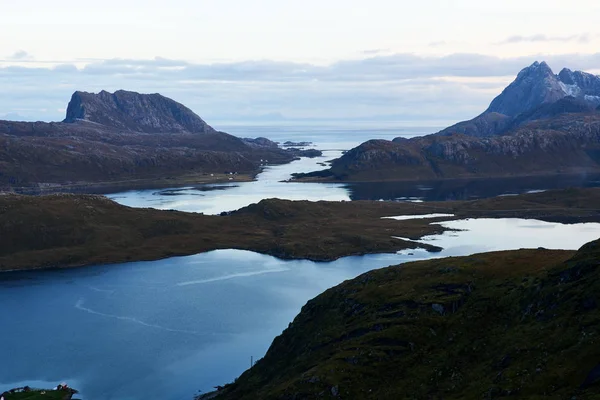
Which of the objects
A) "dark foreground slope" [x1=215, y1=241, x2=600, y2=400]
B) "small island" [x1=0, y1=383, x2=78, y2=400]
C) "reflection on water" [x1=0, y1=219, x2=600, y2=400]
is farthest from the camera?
"reflection on water" [x1=0, y1=219, x2=600, y2=400]

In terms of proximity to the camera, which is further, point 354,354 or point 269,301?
point 269,301

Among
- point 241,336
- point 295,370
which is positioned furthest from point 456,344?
point 241,336

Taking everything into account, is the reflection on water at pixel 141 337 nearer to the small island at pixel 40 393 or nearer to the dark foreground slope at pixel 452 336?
the small island at pixel 40 393

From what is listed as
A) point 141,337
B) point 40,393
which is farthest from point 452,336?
point 141,337

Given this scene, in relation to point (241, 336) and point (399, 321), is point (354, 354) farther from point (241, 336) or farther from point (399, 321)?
point (241, 336)

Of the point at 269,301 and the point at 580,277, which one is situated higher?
the point at 580,277

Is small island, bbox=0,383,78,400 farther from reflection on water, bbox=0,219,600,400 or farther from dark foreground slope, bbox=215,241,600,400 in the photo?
dark foreground slope, bbox=215,241,600,400

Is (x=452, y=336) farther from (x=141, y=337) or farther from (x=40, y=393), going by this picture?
(x=141, y=337)

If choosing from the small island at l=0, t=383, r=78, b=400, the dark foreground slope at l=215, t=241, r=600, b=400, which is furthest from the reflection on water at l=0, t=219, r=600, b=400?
the dark foreground slope at l=215, t=241, r=600, b=400
